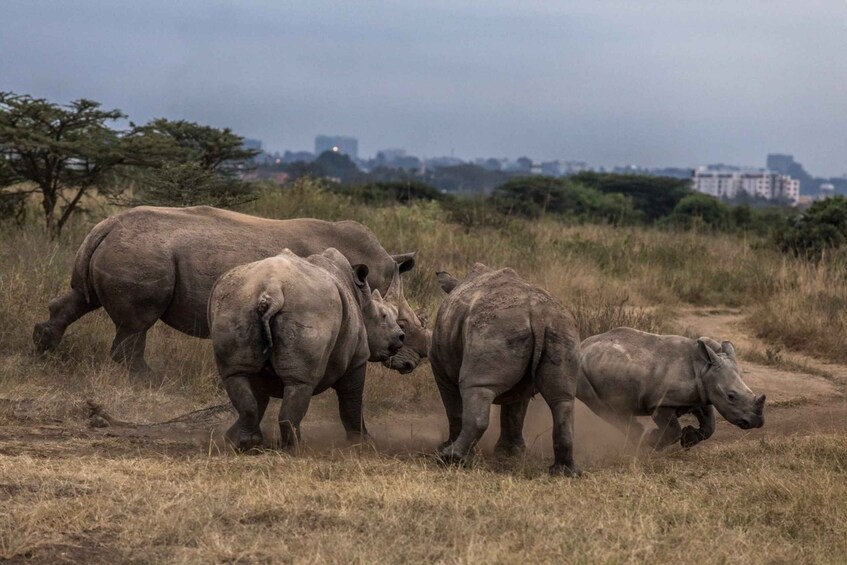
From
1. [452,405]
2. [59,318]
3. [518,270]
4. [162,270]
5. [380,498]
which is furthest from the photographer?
[518,270]

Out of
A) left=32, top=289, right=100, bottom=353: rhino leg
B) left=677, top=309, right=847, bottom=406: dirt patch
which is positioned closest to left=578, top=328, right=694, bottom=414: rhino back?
left=677, top=309, right=847, bottom=406: dirt patch

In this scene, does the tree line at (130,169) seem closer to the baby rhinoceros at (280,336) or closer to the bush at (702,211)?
the baby rhinoceros at (280,336)

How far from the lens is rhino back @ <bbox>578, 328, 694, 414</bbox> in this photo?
8.49 meters

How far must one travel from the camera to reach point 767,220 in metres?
31.9

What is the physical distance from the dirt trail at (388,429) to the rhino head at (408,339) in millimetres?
535

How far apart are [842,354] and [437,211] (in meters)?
9.18

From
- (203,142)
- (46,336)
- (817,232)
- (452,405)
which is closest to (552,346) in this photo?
(452,405)

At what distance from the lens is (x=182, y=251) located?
9086 millimetres

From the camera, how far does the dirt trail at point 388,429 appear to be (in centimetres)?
751

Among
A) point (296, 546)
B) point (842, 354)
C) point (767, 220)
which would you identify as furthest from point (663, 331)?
point (767, 220)

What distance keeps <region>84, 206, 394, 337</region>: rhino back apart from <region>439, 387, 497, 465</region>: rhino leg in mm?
2753

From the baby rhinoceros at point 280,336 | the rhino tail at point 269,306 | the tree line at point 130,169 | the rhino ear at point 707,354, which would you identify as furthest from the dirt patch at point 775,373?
the rhino tail at point 269,306

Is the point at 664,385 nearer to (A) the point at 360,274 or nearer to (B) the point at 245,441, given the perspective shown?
(A) the point at 360,274

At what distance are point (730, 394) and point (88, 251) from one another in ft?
16.1
